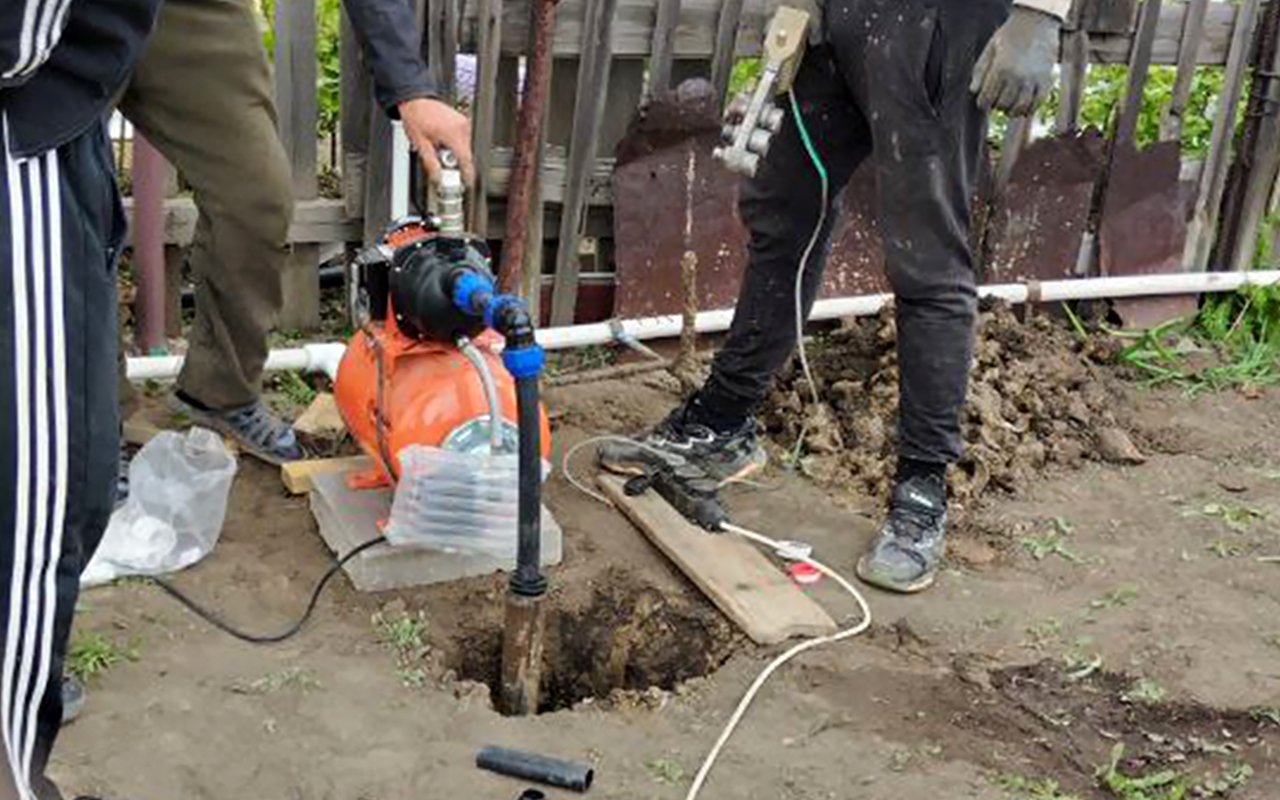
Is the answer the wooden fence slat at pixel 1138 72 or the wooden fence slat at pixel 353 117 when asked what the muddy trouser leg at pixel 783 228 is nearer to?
the wooden fence slat at pixel 353 117

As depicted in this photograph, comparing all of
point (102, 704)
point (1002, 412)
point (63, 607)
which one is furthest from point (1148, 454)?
point (63, 607)

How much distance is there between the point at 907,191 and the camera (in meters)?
3.61

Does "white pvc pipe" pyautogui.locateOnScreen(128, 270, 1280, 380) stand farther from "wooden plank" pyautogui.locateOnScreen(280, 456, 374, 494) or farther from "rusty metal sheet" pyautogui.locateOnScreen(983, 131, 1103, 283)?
"wooden plank" pyautogui.locateOnScreen(280, 456, 374, 494)

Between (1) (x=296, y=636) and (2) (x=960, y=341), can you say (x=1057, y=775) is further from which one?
(1) (x=296, y=636)

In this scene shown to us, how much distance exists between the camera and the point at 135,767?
2855 millimetres

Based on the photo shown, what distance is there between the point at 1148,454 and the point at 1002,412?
1.62 ft

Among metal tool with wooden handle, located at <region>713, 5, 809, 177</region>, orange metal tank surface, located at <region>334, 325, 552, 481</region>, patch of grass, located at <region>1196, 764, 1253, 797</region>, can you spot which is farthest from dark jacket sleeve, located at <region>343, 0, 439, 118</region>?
patch of grass, located at <region>1196, 764, 1253, 797</region>

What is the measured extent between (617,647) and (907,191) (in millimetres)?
1249

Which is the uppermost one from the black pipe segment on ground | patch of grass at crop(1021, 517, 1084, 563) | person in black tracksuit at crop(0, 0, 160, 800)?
person in black tracksuit at crop(0, 0, 160, 800)

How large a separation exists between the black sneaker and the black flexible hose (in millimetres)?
1109

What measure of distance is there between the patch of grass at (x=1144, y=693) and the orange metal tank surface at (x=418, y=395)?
138cm

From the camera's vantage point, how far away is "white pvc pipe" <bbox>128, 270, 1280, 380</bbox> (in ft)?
15.1

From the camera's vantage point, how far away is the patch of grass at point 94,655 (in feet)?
10.3

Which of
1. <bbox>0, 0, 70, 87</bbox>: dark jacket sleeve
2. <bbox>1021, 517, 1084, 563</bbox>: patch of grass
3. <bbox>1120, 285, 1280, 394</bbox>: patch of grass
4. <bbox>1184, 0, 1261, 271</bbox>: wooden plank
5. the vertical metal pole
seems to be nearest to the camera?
<bbox>0, 0, 70, 87</bbox>: dark jacket sleeve
